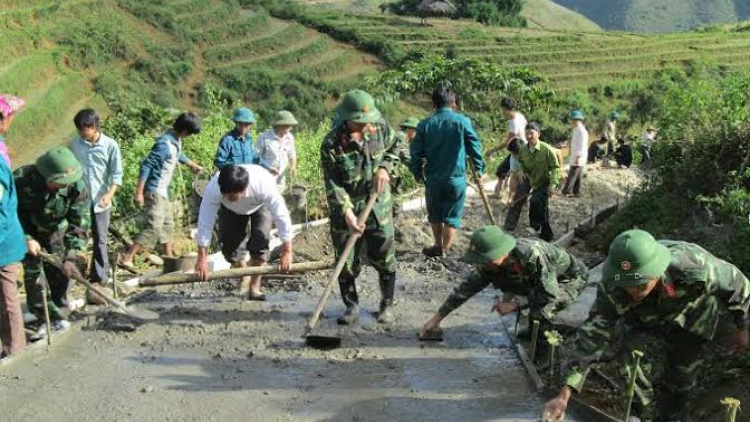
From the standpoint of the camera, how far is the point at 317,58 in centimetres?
4816

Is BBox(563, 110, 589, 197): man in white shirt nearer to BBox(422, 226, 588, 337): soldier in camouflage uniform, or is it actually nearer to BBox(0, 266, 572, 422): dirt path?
BBox(0, 266, 572, 422): dirt path

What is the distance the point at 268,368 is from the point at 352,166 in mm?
1625

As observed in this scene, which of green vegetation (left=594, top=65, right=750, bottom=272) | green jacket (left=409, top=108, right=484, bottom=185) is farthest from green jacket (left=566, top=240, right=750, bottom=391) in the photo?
green jacket (left=409, top=108, right=484, bottom=185)

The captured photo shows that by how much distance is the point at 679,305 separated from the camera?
365 cm

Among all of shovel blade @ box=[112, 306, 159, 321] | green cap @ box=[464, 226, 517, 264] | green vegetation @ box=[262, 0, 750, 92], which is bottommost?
green vegetation @ box=[262, 0, 750, 92]

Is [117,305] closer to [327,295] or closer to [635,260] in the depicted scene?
[327,295]

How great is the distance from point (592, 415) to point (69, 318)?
13.3 ft

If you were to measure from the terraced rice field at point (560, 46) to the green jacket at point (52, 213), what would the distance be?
43.2 m

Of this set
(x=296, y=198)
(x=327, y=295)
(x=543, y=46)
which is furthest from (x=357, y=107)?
(x=543, y=46)

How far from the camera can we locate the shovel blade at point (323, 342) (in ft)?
16.7

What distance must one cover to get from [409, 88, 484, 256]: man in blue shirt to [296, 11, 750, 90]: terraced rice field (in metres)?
40.6

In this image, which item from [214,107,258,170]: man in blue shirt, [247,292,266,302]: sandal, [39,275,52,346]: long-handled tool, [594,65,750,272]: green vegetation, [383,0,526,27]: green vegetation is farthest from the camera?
[383,0,526,27]: green vegetation

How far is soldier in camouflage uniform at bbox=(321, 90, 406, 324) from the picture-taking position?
5.35m

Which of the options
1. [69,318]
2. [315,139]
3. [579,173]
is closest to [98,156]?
[69,318]
